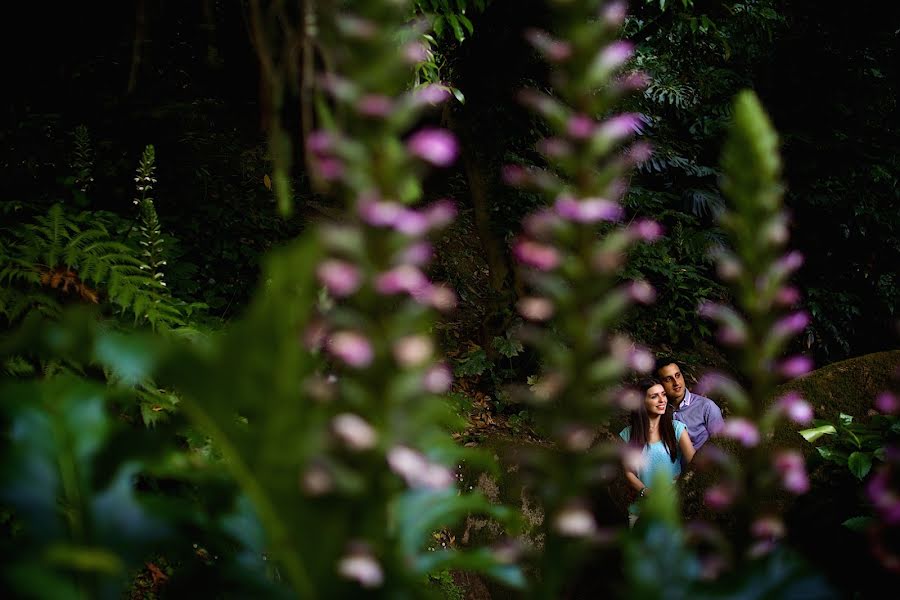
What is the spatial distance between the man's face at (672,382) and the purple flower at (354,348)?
423 centimetres

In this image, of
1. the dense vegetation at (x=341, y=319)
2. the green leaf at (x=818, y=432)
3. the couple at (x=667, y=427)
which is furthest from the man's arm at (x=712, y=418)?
the green leaf at (x=818, y=432)

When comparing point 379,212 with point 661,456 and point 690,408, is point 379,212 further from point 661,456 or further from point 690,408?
point 690,408

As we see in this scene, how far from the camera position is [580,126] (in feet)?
2.60

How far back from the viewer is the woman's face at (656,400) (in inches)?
165

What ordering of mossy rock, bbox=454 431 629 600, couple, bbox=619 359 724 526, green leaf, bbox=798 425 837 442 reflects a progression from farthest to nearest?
couple, bbox=619 359 724 526 → mossy rock, bbox=454 431 629 600 → green leaf, bbox=798 425 837 442

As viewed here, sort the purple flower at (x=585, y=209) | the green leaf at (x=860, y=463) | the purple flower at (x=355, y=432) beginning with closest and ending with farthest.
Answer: the purple flower at (x=355, y=432) → the purple flower at (x=585, y=209) → the green leaf at (x=860, y=463)

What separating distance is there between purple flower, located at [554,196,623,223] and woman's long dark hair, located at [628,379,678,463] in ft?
12.1

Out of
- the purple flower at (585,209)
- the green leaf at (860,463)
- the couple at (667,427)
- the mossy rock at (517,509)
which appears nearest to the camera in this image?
the purple flower at (585,209)

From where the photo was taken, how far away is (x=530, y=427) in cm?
621

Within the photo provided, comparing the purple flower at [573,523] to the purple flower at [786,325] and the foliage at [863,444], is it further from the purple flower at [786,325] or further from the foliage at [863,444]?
the foliage at [863,444]

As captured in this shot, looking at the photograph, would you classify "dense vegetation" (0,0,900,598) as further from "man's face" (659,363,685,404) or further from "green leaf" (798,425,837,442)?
"man's face" (659,363,685,404)

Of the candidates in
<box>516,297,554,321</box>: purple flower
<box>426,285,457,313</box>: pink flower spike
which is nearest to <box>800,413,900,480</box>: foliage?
Result: <box>516,297,554,321</box>: purple flower

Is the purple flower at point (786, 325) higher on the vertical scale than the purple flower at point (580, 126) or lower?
lower

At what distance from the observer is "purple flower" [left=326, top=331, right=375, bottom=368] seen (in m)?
0.68
